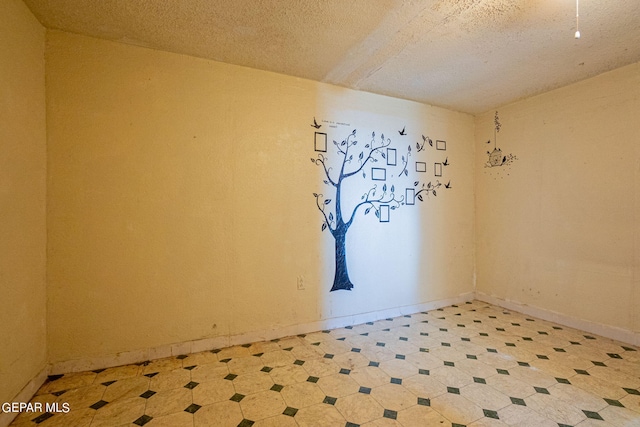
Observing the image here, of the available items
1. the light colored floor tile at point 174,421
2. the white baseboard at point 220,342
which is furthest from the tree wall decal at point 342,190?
the light colored floor tile at point 174,421

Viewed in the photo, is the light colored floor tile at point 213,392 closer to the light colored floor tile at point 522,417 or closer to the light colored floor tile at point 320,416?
the light colored floor tile at point 320,416

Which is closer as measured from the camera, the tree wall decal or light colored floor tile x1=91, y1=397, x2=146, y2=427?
light colored floor tile x1=91, y1=397, x2=146, y2=427

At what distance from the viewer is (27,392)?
2039 mm

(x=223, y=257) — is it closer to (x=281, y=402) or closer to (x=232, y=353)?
(x=232, y=353)

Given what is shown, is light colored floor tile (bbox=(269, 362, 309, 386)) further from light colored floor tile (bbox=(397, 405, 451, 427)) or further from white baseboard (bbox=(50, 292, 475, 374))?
light colored floor tile (bbox=(397, 405, 451, 427))

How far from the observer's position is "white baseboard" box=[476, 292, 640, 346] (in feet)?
9.69

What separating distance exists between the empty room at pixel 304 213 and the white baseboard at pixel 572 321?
0.02m

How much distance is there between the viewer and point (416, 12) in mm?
2180

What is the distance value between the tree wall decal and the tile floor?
99cm

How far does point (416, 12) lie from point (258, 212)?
2.20 metres

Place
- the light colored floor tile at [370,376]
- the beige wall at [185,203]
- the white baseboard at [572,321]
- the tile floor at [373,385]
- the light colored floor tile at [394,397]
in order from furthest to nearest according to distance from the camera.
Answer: the white baseboard at [572,321], the beige wall at [185,203], the light colored floor tile at [370,376], the light colored floor tile at [394,397], the tile floor at [373,385]

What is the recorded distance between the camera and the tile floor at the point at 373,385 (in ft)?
6.24

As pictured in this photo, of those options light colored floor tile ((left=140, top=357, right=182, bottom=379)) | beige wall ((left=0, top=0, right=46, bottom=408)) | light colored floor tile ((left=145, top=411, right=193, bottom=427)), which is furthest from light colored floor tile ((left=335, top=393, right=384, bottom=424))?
beige wall ((left=0, top=0, right=46, bottom=408))

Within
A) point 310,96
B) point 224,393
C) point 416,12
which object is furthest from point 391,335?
point 416,12
